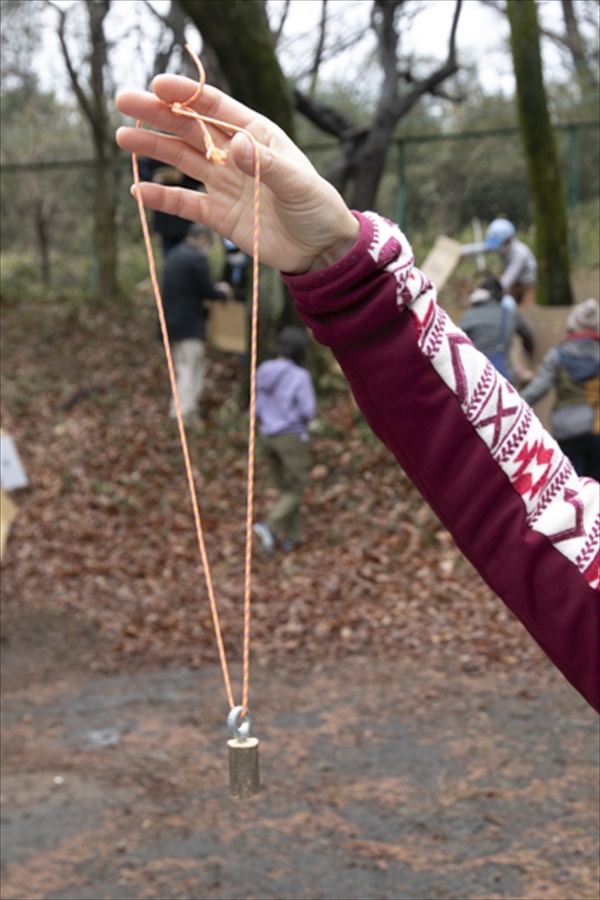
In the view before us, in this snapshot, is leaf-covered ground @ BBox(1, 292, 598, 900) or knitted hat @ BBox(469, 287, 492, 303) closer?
leaf-covered ground @ BBox(1, 292, 598, 900)

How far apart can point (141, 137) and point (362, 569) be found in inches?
289

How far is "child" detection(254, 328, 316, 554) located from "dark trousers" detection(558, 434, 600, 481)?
7.80 ft

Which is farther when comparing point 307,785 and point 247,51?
point 247,51

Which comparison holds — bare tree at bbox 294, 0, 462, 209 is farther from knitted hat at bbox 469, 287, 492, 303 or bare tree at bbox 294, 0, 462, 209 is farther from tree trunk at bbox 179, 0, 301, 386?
knitted hat at bbox 469, 287, 492, 303

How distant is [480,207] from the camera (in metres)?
16.4

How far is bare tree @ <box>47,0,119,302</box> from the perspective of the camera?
14578 mm

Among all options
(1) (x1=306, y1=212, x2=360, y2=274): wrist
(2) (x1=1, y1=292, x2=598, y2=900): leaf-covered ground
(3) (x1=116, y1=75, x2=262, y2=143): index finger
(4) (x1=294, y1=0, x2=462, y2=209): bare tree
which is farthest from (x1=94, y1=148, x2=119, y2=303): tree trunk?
(1) (x1=306, y1=212, x2=360, y2=274): wrist

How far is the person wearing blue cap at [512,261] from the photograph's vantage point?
34.8 feet

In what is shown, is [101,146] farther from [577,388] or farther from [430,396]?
[430,396]

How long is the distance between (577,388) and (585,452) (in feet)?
1.66

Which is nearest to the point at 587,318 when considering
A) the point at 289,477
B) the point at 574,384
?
the point at 574,384

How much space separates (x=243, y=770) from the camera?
1.82 metres

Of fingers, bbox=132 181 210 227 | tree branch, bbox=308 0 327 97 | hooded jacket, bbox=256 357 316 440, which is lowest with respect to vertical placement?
hooded jacket, bbox=256 357 316 440

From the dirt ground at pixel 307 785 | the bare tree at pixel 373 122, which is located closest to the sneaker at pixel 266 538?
the dirt ground at pixel 307 785
